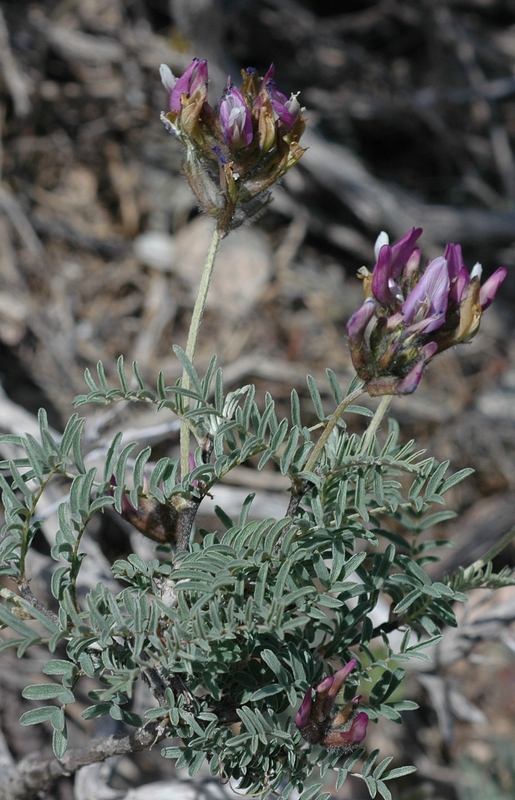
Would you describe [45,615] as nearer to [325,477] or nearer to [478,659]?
[325,477]

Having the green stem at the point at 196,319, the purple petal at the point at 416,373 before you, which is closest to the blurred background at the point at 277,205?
the green stem at the point at 196,319

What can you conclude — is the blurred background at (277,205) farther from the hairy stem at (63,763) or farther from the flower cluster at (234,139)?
the flower cluster at (234,139)

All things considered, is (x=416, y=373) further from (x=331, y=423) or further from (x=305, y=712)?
(x=305, y=712)

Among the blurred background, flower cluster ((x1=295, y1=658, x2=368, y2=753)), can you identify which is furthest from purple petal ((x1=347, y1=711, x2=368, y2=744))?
the blurred background

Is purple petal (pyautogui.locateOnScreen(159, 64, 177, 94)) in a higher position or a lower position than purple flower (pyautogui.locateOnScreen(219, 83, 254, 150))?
higher

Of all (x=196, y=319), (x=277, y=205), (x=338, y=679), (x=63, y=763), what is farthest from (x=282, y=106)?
(x=277, y=205)

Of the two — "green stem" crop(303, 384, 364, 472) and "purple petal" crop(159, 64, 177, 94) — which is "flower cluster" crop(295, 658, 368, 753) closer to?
"green stem" crop(303, 384, 364, 472)
